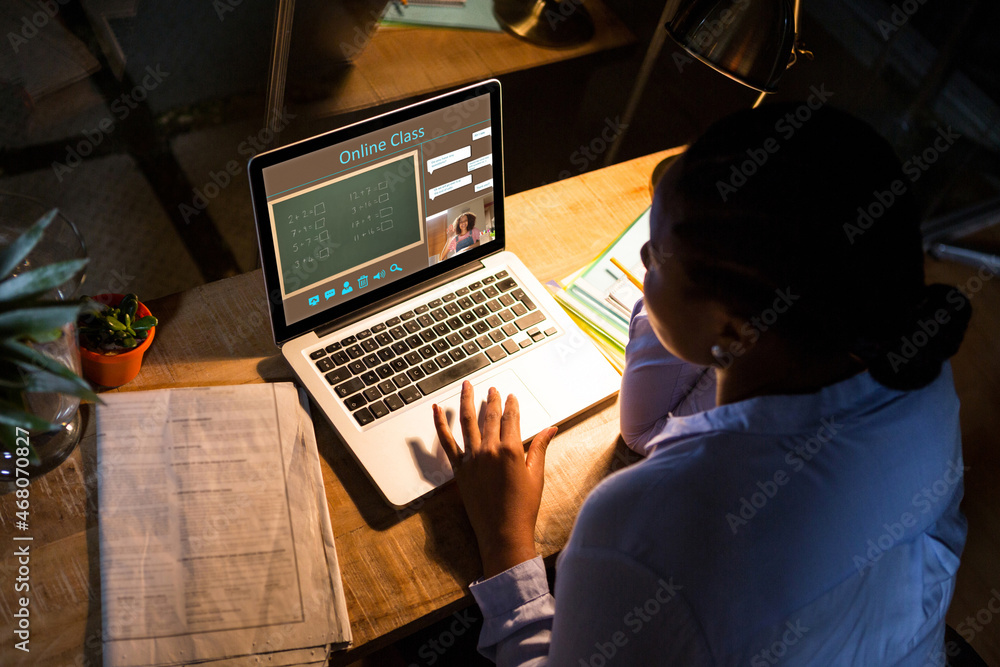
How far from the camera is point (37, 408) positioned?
0.82 metres

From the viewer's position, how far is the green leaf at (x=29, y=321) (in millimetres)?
696

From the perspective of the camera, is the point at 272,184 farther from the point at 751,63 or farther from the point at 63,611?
the point at 751,63

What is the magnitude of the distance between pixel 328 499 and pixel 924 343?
72 cm

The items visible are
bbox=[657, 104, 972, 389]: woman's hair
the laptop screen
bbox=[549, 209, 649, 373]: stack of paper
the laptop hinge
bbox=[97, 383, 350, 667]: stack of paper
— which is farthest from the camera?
bbox=[549, 209, 649, 373]: stack of paper

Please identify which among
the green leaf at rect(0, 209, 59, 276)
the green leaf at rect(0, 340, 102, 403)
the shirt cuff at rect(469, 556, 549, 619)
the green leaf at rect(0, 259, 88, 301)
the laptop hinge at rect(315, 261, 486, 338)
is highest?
the green leaf at rect(0, 209, 59, 276)

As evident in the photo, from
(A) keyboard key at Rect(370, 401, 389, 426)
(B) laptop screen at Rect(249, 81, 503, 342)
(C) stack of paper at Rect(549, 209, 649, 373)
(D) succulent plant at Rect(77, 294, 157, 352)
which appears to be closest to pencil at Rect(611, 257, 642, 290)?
(C) stack of paper at Rect(549, 209, 649, 373)

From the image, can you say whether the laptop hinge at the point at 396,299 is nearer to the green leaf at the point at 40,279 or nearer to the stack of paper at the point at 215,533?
the stack of paper at the point at 215,533

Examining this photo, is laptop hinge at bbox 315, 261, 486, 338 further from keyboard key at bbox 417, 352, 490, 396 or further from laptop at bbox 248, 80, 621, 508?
keyboard key at bbox 417, 352, 490, 396

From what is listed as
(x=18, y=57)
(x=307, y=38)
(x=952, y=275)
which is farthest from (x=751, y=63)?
(x=952, y=275)

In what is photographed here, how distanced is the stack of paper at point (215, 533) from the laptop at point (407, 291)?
0.09 meters

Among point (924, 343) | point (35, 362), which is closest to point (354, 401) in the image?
point (35, 362)

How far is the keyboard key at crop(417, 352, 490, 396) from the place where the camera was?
1.01 metres

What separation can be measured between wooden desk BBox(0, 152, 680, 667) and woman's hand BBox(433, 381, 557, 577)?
0.12 ft

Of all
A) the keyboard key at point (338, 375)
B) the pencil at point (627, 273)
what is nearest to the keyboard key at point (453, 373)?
the keyboard key at point (338, 375)
